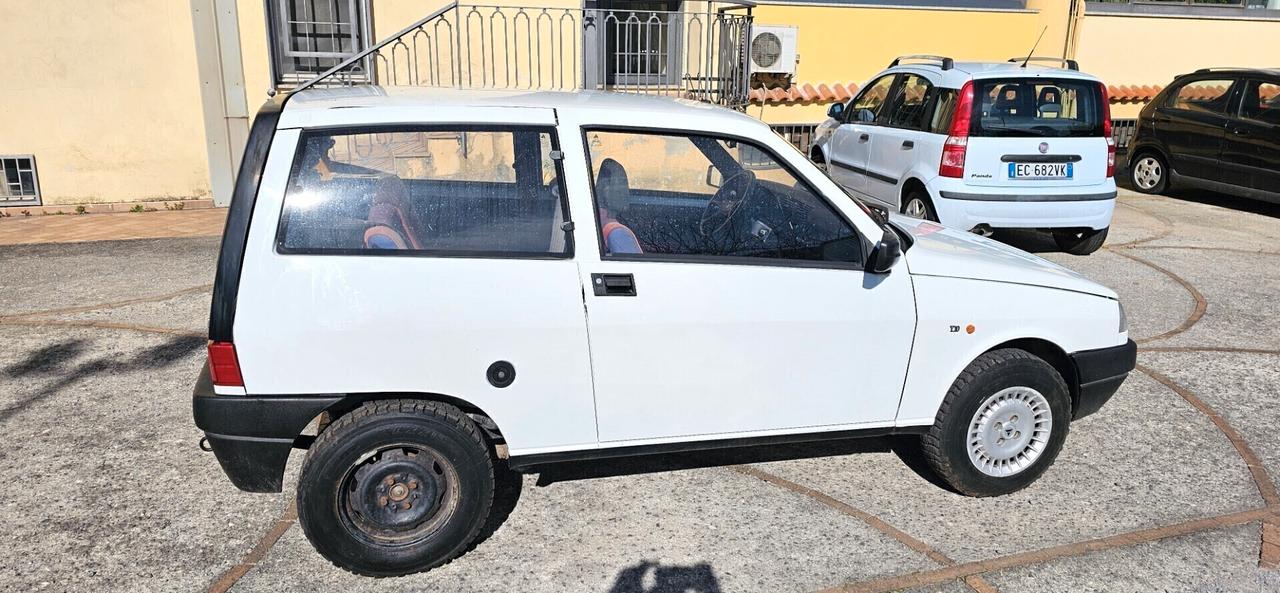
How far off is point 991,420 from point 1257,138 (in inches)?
345

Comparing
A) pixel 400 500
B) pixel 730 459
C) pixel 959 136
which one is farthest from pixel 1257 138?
pixel 400 500

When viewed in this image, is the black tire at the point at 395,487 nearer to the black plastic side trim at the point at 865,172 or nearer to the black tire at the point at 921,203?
the black tire at the point at 921,203

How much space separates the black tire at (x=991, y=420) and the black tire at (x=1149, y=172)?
31.0 ft

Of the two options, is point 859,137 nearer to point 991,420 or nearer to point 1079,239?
point 1079,239

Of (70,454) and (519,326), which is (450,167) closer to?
(519,326)

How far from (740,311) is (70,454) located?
10.6ft

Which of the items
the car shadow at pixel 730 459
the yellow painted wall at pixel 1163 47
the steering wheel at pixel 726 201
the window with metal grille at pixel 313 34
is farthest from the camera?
the yellow painted wall at pixel 1163 47

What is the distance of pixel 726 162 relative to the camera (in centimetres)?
394

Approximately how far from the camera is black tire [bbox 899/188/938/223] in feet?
26.3

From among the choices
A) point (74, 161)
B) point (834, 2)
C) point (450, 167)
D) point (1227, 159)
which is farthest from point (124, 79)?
point (1227, 159)

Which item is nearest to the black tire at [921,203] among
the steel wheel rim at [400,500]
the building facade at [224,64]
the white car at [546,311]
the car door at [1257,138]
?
the building facade at [224,64]

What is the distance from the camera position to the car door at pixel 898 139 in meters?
8.32

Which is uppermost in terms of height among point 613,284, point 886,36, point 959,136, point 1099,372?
point 886,36

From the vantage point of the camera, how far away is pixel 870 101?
9625mm
